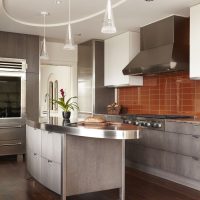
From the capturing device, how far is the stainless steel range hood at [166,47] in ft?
14.6

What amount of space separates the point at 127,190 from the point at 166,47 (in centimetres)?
224

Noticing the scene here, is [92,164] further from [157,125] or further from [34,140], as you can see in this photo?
[157,125]

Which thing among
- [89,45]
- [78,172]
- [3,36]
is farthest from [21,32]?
[78,172]

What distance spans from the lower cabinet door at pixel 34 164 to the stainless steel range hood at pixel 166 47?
88.6 inches

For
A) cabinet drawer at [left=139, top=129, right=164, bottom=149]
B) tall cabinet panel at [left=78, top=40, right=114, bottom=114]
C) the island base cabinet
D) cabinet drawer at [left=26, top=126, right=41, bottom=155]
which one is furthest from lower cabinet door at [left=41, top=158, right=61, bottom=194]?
tall cabinet panel at [left=78, top=40, right=114, bottom=114]

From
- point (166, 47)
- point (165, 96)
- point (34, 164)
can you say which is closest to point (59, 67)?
point (165, 96)

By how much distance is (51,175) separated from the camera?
3307 millimetres

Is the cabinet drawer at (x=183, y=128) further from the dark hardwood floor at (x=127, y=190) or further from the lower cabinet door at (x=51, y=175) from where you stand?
Result: the lower cabinet door at (x=51, y=175)

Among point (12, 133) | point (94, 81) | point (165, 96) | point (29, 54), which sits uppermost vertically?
point (29, 54)

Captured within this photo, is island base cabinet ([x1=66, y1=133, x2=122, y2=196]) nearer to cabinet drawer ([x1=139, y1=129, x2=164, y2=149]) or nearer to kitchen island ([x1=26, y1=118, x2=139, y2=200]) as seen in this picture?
kitchen island ([x1=26, y1=118, x2=139, y2=200])

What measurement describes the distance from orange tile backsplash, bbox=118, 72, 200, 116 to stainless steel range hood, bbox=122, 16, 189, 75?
0.44 meters

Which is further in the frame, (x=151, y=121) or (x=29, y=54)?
(x=29, y=54)

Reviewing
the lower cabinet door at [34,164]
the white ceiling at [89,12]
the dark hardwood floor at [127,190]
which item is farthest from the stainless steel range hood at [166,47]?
the lower cabinet door at [34,164]

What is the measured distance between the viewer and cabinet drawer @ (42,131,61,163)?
3.15m
